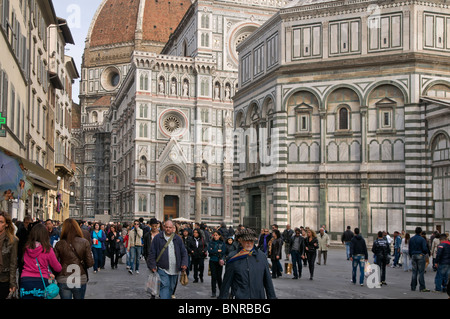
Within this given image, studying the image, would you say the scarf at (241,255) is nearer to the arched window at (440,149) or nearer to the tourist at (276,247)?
the tourist at (276,247)

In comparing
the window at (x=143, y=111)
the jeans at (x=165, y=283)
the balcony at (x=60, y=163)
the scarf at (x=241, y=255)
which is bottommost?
the jeans at (x=165, y=283)

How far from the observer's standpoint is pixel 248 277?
292 inches

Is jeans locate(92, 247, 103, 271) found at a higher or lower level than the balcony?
lower

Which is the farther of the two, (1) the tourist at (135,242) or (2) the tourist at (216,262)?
(1) the tourist at (135,242)

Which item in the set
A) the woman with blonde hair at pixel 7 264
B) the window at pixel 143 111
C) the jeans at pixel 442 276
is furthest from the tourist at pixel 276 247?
the window at pixel 143 111

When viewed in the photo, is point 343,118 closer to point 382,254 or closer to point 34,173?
point 382,254

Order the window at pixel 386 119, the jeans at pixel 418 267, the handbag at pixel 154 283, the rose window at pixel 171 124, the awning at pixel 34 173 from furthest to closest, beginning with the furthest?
the rose window at pixel 171 124 → the window at pixel 386 119 → the awning at pixel 34 173 → the jeans at pixel 418 267 → the handbag at pixel 154 283

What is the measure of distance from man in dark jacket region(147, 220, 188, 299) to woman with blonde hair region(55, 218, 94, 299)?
6.51 feet

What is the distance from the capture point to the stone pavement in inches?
578

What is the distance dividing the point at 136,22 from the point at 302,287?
108 metres

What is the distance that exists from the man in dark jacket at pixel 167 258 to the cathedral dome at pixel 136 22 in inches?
4280

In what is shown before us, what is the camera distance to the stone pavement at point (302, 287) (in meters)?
14.7

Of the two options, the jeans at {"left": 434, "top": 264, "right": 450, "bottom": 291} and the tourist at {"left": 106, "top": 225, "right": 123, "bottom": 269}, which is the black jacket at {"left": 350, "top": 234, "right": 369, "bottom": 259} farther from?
the tourist at {"left": 106, "top": 225, "right": 123, "bottom": 269}

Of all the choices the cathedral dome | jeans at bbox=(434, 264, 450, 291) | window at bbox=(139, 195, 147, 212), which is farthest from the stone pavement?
the cathedral dome
